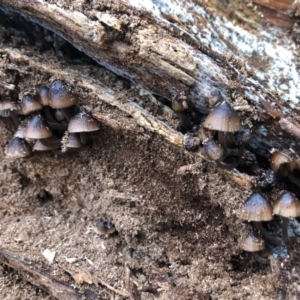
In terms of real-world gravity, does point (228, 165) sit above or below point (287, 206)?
below

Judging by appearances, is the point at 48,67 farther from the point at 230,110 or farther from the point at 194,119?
the point at 230,110

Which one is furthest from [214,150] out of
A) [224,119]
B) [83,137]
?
[83,137]

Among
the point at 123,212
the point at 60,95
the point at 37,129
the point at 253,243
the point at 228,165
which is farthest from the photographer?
the point at 123,212

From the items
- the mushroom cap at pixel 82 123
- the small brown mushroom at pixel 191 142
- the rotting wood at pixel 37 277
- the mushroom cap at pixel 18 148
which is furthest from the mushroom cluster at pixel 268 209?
the mushroom cap at pixel 18 148

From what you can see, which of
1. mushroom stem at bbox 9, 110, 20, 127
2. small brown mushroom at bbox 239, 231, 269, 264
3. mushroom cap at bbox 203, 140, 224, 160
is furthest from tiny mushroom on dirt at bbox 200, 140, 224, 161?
mushroom stem at bbox 9, 110, 20, 127

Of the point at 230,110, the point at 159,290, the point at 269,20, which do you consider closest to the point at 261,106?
the point at 230,110

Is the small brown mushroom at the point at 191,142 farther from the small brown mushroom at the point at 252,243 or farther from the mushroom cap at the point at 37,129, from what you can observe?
the mushroom cap at the point at 37,129

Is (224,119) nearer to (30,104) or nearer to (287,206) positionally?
(287,206)
